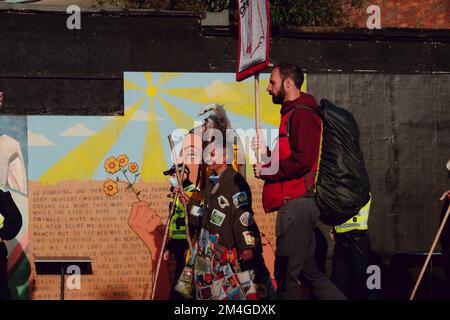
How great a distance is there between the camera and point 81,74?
11.6 m

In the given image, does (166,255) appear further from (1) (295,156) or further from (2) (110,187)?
(1) (295,156)

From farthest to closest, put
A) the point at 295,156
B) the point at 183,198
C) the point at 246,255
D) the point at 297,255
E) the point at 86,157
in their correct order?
the point at 86,157
the point at 183,198
the point at 246,255
the point at 295,156
the point at 297,255

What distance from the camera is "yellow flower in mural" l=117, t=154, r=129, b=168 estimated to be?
38.2 feet

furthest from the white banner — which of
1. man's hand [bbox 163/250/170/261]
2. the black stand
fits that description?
the black stand

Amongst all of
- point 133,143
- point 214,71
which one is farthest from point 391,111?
point 133,143

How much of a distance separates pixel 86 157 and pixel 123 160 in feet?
1.54

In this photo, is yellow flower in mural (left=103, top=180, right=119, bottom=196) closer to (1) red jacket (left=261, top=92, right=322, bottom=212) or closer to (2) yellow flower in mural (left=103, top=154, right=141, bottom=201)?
(2) yellow flower in mural (left=103, top=154, right=141, bottom=201)

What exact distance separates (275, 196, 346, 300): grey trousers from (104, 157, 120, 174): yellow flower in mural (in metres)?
3.69

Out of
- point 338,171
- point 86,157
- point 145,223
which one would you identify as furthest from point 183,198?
point 338,171

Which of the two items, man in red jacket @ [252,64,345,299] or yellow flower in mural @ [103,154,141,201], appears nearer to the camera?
man in red jacket @ [252,64,345,299]

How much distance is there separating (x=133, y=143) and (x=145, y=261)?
1.52 meters

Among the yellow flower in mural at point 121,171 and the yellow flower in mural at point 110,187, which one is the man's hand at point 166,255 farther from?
the yellow flower in mural at point 110,187

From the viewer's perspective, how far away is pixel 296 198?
850cm
